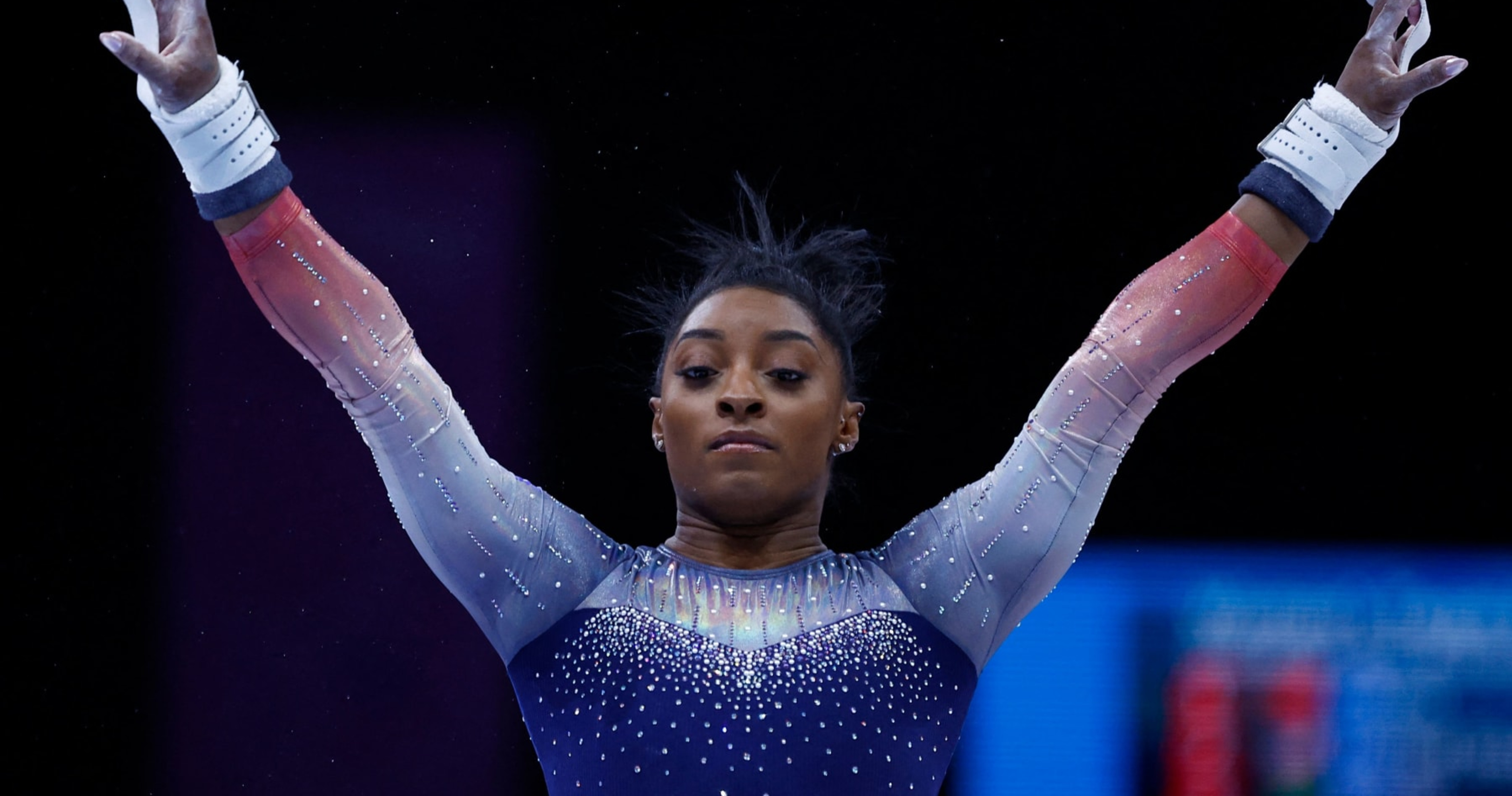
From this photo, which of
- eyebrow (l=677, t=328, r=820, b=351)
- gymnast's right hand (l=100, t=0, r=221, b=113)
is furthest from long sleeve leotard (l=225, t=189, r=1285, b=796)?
eyebrow (l=677, t=328, r=820, b=351)

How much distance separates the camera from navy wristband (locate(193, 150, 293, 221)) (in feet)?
5.41

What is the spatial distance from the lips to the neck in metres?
0.12

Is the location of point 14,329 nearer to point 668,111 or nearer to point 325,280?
point 668,111

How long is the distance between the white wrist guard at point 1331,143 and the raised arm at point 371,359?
0.98m

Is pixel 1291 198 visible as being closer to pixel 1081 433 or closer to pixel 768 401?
pixel 1081 433

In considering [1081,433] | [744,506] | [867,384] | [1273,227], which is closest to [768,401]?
[744,506]

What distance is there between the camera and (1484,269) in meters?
3.06

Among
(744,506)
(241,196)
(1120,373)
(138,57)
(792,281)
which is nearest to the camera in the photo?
(138,57)

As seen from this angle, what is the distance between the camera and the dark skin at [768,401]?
1.80 meters

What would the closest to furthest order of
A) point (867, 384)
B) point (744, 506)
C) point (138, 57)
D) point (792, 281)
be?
1. point (138, 57)
2. point (744, 506)
3. point (792, 281)
4. point (867, 384)

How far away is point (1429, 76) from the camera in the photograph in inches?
68.7

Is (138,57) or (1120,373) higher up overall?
(1120,373)

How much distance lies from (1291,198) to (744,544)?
0.79 metres

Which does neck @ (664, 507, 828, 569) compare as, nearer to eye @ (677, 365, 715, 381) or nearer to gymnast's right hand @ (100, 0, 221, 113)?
eye @ (677, 365, 715, 381)
